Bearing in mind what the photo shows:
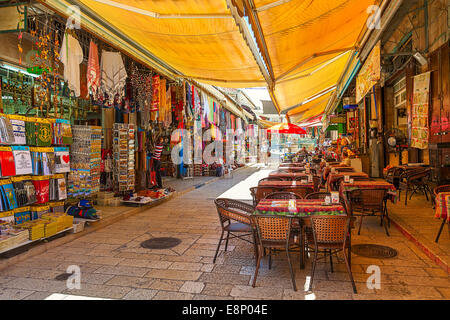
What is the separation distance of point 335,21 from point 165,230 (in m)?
5.16

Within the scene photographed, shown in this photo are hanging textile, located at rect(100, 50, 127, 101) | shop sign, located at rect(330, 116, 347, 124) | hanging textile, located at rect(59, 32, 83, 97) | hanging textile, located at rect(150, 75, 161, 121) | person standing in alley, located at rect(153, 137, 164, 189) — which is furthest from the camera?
shop sign, located at rect(330, 116, 347, 124)

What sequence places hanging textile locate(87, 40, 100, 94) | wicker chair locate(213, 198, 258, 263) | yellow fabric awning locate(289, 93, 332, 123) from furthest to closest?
yellow fabric awning locate(289, 93, 332, 123) → hanging textile locate(87, 40, 100, 94) → wicker chair locate(213, 198, 258, 263)

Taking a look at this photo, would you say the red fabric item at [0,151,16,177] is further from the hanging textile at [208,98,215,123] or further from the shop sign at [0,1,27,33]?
the hanging textile at [208,98,215,123]

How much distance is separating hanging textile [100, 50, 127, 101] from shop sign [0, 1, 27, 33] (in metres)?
1.97

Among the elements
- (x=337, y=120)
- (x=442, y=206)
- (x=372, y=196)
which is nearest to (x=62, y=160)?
(x=372, y=196)

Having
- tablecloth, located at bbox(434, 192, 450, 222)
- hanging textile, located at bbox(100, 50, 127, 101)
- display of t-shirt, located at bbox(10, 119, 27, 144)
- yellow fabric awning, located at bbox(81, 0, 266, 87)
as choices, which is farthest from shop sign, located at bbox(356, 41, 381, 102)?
display of t-shirt, located at bbox(10, 119, 27, 144)

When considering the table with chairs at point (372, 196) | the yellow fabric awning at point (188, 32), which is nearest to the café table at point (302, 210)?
the table with chairs at point (372, 196)

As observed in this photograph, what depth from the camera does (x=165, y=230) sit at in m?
6.57

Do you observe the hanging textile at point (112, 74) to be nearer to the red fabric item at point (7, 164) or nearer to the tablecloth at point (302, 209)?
the red fabric item at point (7, 164)

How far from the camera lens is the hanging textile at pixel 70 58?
5793mm

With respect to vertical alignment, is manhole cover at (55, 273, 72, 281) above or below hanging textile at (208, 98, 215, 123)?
below

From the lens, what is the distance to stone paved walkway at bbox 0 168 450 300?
11.6ft

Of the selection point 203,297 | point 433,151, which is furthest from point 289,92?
point 203,297

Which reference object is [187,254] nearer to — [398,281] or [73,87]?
→ [398,281]
